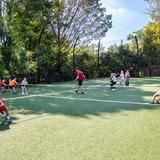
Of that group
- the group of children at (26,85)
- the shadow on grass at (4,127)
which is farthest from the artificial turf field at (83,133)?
the group of children at (26,85)

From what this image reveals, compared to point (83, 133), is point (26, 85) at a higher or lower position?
higher

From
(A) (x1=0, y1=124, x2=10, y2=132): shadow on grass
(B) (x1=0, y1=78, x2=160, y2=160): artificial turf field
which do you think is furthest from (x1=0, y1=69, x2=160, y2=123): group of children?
(B) (x1=0, y1=78, x2=160, y2=160): artificial turf field

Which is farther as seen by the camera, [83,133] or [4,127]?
[4,127]

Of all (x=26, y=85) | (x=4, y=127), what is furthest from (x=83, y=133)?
(x=26, y=85)

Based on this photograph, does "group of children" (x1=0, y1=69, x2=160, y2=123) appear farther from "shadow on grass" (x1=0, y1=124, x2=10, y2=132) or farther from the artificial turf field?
the artificial turf field

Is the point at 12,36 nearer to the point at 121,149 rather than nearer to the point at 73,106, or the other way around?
the point at 73,106

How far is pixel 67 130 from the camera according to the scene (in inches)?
345

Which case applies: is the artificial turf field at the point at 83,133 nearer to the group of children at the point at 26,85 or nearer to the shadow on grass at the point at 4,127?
the shadow on grass at the point at 4,127

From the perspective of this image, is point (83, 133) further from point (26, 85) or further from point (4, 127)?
point (26, 85)

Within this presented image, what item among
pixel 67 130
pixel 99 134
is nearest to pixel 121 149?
pixel 99 134

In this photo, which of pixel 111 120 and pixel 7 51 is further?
pixel 7 51

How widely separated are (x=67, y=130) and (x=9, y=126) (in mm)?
1914

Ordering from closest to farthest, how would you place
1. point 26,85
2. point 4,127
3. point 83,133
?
point 83,133
point 4,127
point 26,85

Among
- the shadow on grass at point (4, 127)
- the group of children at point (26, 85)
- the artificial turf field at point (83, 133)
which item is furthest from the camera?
the group of children at point (26, 85)
